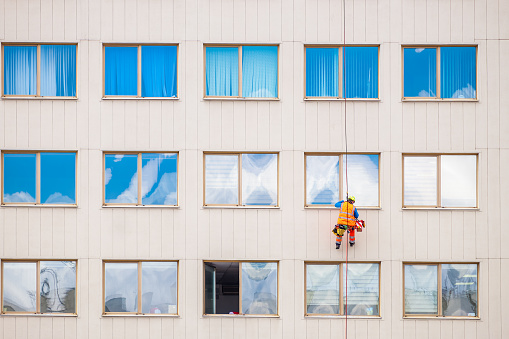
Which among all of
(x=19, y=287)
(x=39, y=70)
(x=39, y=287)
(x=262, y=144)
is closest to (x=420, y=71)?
(x=262, y=144)

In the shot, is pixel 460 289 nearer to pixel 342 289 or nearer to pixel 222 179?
pixel 342 289

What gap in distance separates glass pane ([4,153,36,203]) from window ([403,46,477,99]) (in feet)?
37.9

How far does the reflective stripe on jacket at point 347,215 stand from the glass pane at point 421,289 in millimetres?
2390

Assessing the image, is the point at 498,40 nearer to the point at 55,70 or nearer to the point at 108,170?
the point at 108,170

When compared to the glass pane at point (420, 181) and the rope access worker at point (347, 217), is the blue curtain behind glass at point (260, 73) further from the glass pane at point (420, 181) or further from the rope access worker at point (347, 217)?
the glass pane at point (420, 181)

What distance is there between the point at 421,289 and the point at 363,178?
3.73 m

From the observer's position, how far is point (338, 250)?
17.2m

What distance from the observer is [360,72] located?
17.5 m

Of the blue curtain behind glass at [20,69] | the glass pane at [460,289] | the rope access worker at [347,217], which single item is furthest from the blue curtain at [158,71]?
the glass pane at [460,289]

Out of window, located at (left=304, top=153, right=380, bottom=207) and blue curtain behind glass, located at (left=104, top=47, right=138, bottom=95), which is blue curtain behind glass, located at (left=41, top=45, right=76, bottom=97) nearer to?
blue curtain behind glass, located at (left=104, top=47, right=138, bottom=95)

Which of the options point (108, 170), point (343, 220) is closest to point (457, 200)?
point (343, 220)

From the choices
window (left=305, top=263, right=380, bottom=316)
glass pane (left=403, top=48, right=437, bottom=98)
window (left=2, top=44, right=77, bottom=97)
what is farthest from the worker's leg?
window (left=2, top=44, right=77, bottom=97)

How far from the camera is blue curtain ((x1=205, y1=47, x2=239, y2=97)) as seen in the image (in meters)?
17.5

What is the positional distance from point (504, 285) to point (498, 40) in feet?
23.9
